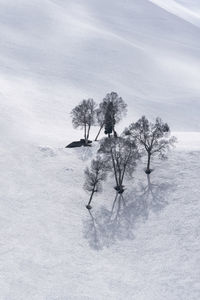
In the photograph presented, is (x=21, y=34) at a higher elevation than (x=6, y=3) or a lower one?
lower

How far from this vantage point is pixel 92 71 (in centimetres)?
13925

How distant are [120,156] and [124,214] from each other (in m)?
8.75

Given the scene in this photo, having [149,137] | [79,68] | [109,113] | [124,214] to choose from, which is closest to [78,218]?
[124,214]

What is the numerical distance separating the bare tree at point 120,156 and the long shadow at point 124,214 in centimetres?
274

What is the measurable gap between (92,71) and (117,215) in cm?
8719

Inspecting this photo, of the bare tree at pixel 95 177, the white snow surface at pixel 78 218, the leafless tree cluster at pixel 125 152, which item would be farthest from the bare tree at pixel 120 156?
the bare tree at pixel 95 177

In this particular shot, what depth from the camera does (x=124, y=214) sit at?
196ft

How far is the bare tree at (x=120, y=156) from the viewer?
6281 cm

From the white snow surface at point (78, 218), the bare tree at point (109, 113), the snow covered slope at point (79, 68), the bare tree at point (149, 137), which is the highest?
the snow covered slope at point (79, 68)

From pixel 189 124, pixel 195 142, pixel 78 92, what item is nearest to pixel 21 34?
pixel 78 92

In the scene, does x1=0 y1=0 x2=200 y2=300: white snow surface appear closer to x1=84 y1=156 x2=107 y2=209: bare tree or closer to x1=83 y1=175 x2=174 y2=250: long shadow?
x1=83 y1=175 x2=174 y2=250: long shadow

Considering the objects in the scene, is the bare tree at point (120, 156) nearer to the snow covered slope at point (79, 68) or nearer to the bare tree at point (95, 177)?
the bare tree at point (95, 177)

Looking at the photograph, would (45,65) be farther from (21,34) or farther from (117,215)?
(117,215)

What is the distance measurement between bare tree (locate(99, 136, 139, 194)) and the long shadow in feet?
8.98
